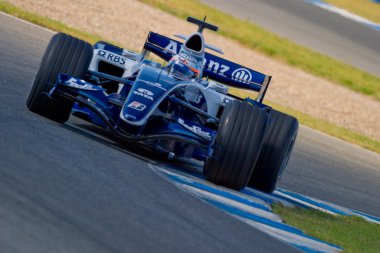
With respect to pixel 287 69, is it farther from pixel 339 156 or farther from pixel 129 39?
pixel 339 156

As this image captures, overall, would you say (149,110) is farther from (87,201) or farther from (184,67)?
(87,201)

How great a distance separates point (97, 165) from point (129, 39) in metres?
13.6

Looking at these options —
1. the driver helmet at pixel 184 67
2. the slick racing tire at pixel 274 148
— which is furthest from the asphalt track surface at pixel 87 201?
the slick racing tire at pixel 274 148

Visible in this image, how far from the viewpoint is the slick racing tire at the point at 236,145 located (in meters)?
8.80

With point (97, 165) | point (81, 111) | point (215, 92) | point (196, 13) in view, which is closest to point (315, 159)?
point (215, 92)

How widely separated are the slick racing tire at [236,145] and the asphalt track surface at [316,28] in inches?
700

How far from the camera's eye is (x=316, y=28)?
2833cm

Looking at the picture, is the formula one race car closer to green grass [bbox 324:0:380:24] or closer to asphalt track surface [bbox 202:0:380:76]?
asphalt track surface [bbox 202:0:380:76]

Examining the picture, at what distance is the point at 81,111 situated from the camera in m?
9.55

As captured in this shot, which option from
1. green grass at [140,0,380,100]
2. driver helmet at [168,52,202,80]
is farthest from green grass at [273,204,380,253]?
green grass at [140,0,380,100]

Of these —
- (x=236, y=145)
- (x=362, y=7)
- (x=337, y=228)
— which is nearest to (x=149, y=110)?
(x=236, y=145)

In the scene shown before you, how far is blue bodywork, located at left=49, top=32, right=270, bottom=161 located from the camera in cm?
886

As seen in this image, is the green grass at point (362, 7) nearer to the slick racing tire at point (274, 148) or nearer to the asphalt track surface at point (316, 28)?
the asphalt track surface at point (316, 28)

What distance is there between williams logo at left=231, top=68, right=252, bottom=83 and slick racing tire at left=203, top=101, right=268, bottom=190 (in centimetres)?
271
